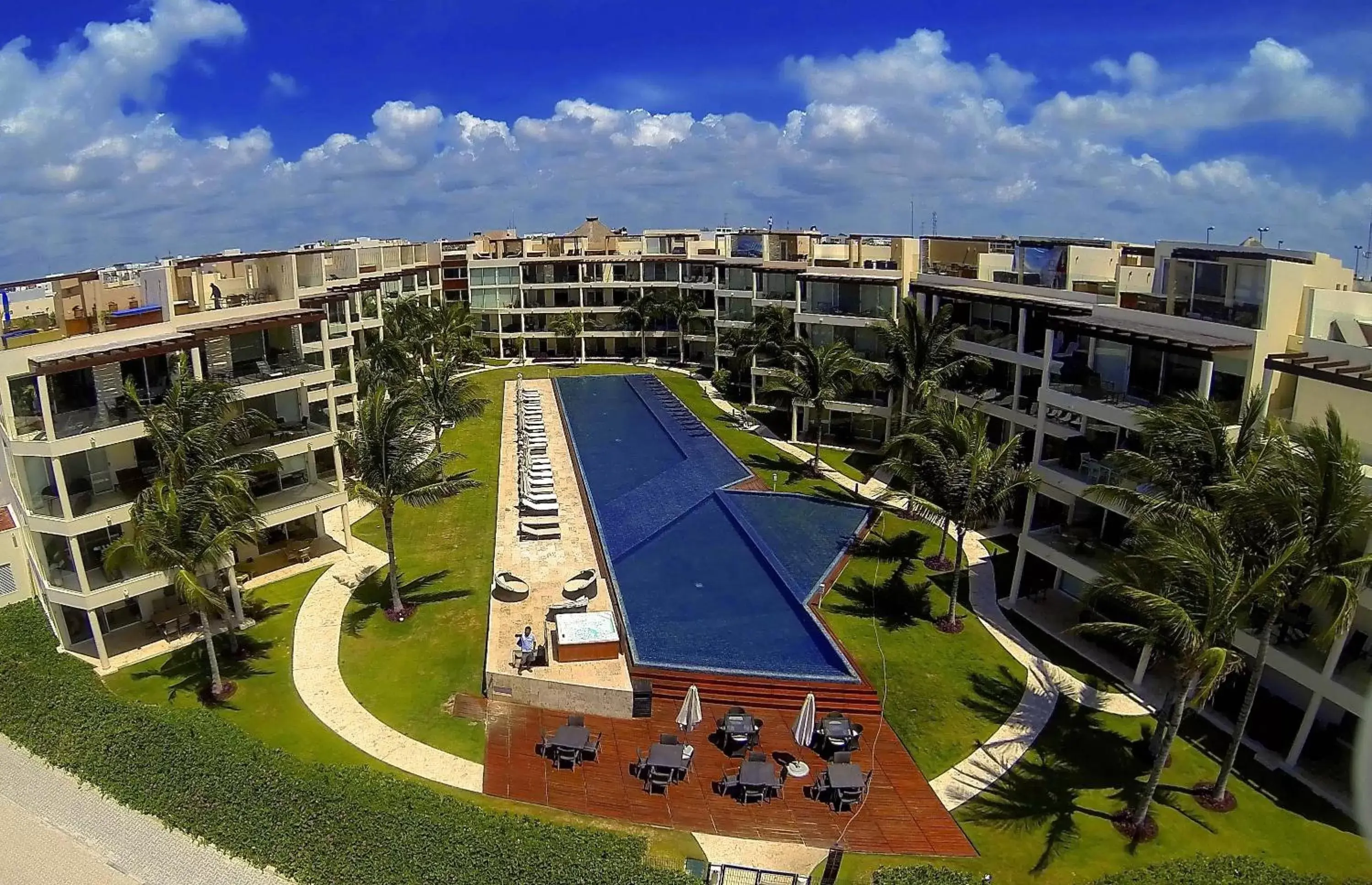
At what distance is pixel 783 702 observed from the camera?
22.7m

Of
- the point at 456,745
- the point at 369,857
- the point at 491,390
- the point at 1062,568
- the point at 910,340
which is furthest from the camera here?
the point at 491,390

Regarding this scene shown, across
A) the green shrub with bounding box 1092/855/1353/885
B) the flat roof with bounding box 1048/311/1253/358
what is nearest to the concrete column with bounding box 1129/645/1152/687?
the green shrub with bounding box 1092/855/1353/885

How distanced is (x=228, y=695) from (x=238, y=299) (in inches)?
693

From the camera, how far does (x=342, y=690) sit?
22938 millimetres

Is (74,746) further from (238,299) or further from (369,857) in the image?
(238,299)

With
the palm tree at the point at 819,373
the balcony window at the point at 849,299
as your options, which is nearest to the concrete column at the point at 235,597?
the palm tree at the point at 819,373

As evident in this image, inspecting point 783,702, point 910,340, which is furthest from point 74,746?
point 910,340

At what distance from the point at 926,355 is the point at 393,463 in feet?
→ 79.6

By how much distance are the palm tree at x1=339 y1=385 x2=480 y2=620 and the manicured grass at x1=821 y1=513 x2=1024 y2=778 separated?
13578 millimetres

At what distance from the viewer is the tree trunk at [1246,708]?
1733 centimetres

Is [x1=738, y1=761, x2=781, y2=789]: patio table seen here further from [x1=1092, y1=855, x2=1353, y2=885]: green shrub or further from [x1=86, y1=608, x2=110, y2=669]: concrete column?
[x1=86, y1=608, x2=110, y2=669]: concrete column

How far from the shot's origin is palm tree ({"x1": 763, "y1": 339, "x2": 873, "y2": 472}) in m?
40.7

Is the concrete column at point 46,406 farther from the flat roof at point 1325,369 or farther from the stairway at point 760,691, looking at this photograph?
the flat roof at point 1325,369

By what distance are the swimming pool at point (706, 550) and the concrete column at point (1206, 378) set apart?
39.7 feet
